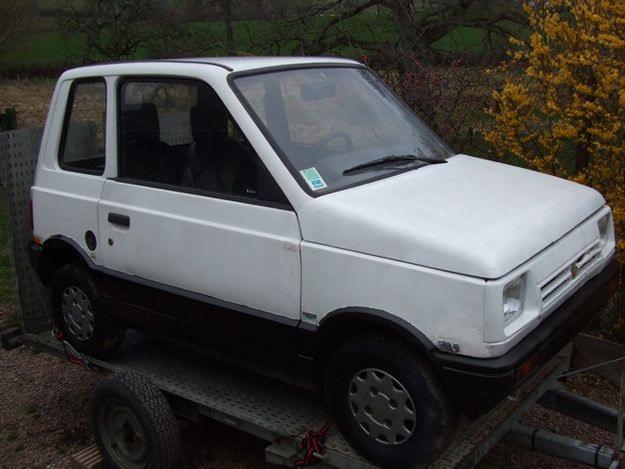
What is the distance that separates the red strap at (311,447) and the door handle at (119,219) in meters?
1.55

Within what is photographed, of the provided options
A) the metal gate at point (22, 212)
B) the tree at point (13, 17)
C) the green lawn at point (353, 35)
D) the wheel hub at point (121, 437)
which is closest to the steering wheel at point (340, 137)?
the wheel hub at point (121, 437)

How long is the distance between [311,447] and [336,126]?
Result: 64.9 inches

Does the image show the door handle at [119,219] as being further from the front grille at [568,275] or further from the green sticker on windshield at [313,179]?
the front grille at [568,275]

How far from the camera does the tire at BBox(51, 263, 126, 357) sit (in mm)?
4352

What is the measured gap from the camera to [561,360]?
385 cm

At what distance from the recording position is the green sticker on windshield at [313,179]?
3.34 metres

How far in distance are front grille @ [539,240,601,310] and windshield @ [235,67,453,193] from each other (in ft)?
3.12

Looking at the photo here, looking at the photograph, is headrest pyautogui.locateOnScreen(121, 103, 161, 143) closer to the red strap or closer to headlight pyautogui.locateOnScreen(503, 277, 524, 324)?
the red strap

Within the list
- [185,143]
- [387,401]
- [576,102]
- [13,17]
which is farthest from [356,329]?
[13,17]

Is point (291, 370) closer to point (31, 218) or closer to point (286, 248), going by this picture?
point (286, 248)

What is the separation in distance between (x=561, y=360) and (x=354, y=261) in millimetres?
1478

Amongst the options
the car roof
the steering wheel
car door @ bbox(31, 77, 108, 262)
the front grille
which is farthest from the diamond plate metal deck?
the car roof

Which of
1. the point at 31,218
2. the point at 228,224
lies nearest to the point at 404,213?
the point at 228,224

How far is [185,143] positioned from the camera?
394cm
